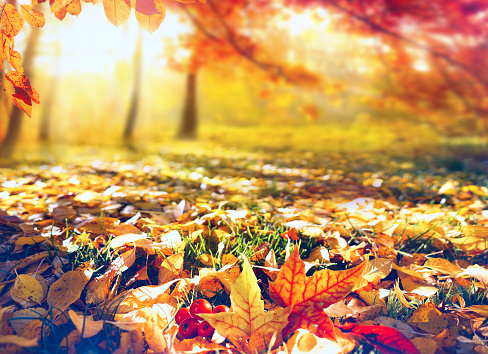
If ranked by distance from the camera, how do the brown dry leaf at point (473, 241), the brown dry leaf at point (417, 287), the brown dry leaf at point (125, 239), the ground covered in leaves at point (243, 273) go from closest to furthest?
1. the ground covered in leaves at point (243, 273)
2. the brown dry leaf at point (417, 287)
3. the brown dry leaf at point (125, 239)
4. the brown dry leaf at point (473, 241)

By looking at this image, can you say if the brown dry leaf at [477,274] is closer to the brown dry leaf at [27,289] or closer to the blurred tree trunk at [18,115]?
the brown dry leaf at [27,289]

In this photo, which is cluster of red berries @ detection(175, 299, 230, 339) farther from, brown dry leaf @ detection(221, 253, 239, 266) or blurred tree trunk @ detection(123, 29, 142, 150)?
blurred tree trunk @ detection(123, 29, 142, 150)

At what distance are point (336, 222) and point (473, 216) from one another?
707 millimetres

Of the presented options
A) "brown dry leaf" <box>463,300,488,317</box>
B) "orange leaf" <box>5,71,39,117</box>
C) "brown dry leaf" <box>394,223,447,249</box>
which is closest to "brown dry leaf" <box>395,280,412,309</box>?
"brown dry leaf" <box>463,300,488,317</box>

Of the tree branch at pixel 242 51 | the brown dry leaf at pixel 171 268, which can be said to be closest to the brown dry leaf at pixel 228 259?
the brown dry leaf at pixel 171 268

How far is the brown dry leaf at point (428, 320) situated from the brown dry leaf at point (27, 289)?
39.1 inches

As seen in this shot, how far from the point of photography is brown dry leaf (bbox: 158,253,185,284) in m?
1.02

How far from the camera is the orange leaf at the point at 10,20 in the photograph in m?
0.99

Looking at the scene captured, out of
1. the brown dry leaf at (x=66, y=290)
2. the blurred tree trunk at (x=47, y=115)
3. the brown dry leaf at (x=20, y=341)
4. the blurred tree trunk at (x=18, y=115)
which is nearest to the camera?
the brown dry leaf at (x=20, y=341)

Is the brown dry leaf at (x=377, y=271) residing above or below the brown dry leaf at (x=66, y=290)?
above

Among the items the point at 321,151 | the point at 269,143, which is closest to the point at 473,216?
the point at 321,151

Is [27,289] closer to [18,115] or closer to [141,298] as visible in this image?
[141,298]

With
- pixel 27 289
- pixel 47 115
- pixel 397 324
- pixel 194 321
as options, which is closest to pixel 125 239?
pixel 27 289

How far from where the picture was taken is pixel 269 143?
5656 millimetres
